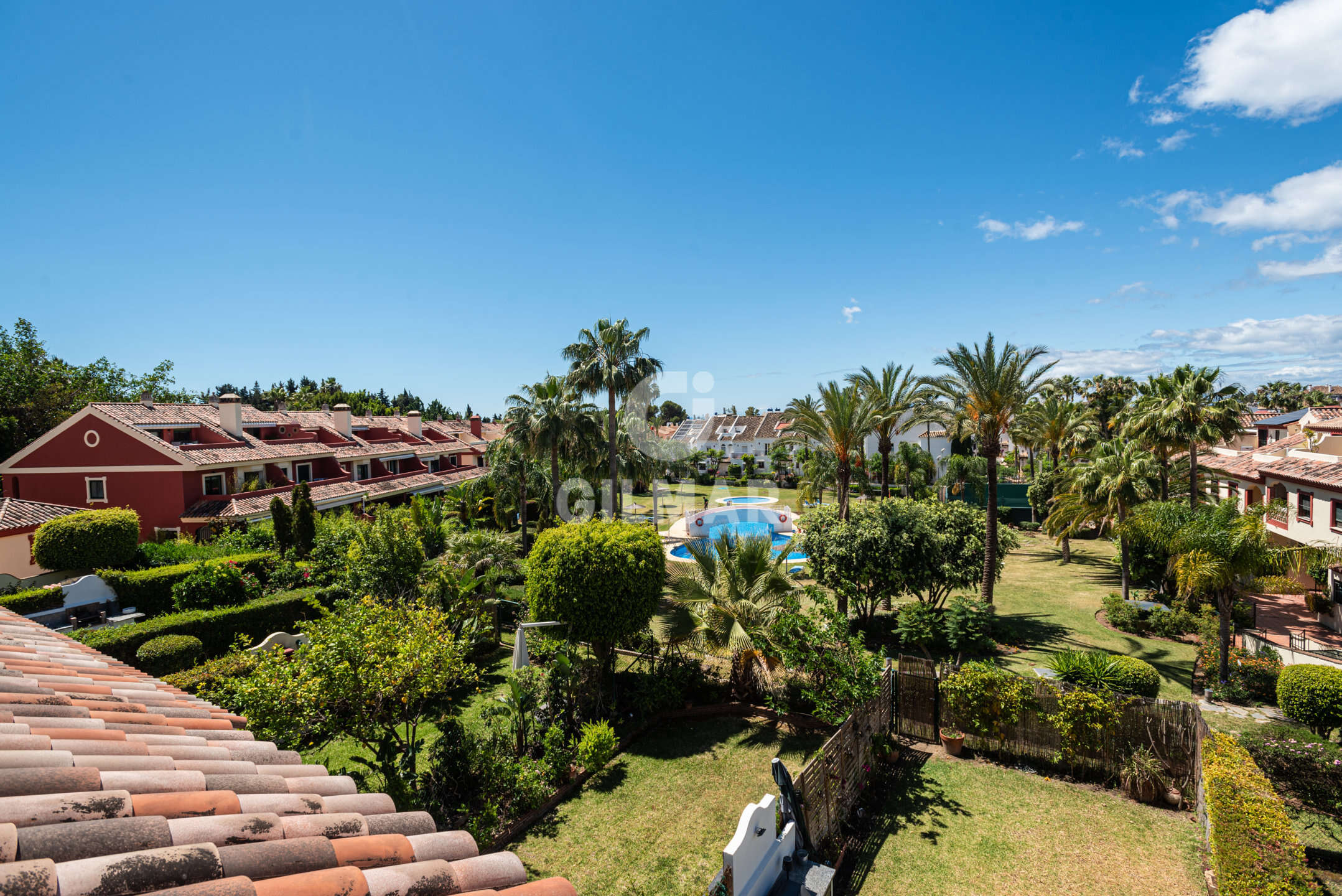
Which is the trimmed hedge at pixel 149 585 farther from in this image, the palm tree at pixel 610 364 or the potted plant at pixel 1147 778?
the potted plant at pixel 1147 778

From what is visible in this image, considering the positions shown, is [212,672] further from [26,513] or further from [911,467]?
[911,467]

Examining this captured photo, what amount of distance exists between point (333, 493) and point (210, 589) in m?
16.7

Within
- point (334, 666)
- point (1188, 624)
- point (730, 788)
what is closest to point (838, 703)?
point (730, 788)

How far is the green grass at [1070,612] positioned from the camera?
16672mm

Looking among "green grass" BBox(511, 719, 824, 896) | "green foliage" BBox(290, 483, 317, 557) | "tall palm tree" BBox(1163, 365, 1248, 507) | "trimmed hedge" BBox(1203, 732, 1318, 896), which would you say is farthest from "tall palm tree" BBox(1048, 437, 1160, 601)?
"green foliage" BBox(290, 483, 317, 557)

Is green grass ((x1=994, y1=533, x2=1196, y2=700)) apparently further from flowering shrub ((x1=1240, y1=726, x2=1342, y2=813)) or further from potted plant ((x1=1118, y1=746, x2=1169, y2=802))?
potted plant ((x1=1118, y1=746, x2=1169, y2=802))

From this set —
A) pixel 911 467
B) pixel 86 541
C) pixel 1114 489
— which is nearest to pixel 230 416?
pixel 86 541

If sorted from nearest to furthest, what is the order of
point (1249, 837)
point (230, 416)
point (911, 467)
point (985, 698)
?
point (1249, 837)
point (985, 698)
point (230, 416)
point (911, 467)

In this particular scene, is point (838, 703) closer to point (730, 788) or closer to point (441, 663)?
point (730, 788)

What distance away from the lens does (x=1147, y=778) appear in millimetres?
10461

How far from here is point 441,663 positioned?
32.9ft

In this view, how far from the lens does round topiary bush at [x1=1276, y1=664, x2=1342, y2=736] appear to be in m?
11.6

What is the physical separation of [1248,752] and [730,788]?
8.63 metres

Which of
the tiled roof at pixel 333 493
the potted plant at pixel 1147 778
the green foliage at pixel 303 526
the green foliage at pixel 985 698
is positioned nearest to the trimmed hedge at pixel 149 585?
the green foliage at pixel 303 526
